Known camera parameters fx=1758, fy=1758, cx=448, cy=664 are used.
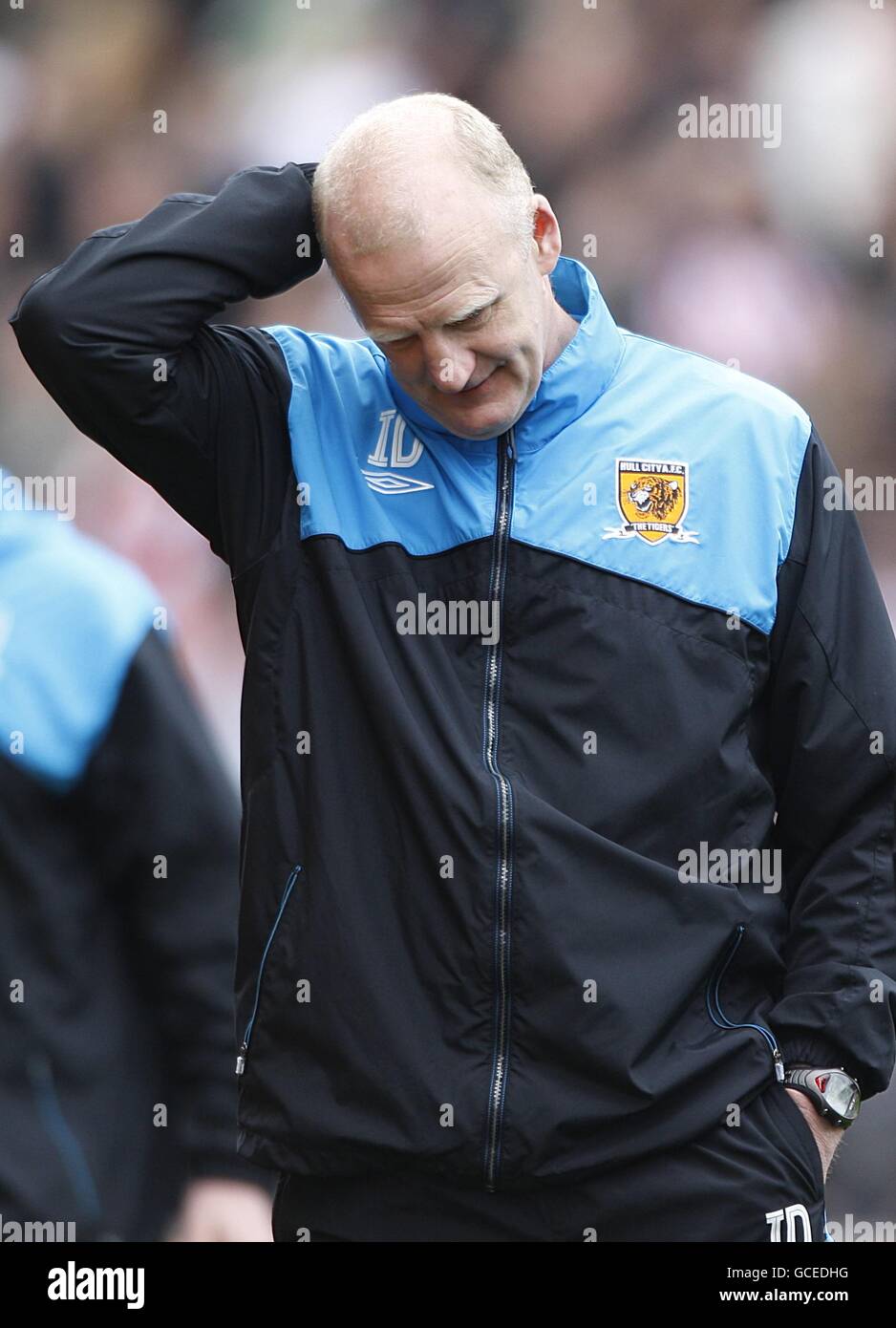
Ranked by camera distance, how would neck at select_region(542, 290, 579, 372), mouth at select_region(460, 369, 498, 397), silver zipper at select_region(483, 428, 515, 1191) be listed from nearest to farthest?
silver zipper at select_region(483, 428, 515, 1191) → mouth at select_region(460, 369, 498, 397) → neck at select_region(542, 290, 579, 372)

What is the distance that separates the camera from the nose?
1.91m

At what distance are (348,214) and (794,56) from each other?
2125mm

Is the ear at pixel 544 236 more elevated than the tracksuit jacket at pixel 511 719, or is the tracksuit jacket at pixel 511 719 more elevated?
the ear at pixel 544 236

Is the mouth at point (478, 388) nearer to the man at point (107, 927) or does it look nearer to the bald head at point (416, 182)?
the bald head at point (416, 182)

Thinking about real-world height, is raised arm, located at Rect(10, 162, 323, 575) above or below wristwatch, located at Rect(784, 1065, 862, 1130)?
above

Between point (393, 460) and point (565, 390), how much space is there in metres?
0.21

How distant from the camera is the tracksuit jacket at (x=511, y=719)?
1.87 meters

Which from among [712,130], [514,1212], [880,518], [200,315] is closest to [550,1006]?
[514,1212]

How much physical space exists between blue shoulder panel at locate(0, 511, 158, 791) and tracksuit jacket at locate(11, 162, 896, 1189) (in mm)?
212

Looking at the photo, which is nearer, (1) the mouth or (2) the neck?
(1) the mouth

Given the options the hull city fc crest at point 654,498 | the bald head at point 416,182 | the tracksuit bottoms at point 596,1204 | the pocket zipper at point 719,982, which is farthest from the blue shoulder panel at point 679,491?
the tracksuit bottoms at point 596,1204

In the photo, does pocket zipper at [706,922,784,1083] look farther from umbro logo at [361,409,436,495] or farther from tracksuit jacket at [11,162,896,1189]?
umbro logo at [361,409,436,495]

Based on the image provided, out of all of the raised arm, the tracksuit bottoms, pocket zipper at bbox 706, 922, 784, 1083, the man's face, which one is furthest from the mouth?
the tracksuit bottoms
